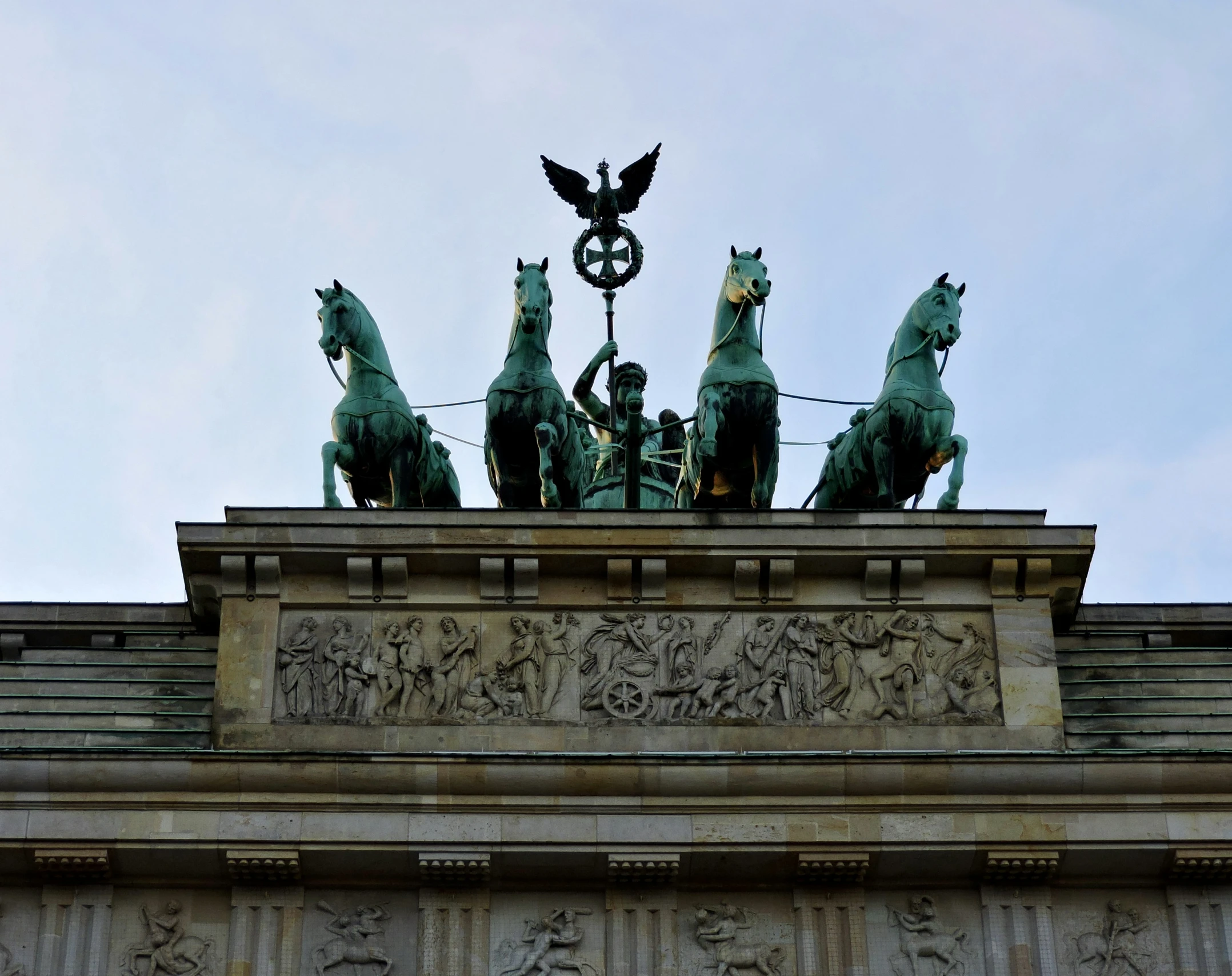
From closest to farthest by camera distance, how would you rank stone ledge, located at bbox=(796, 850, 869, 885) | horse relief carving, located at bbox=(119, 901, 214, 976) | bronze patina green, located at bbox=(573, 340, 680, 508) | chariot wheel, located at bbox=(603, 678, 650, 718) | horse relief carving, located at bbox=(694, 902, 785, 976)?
horse relief carving, located at bbox=(119, 901, 214, 976)
horse relief carving, located at bbox=(694, 902, 785, 976)
stone ledge, located at bbox=(796, 850, 869, 885)
chariot wheel, located at bbox=(603, 678, 650, 718)
bronze patina green, located at bbox=(573, 340, 680, 508)

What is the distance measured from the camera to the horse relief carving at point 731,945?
77.6 ft

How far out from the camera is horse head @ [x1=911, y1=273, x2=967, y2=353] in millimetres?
27328

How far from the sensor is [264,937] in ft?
77.7

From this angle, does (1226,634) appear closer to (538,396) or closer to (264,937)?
(538,396)

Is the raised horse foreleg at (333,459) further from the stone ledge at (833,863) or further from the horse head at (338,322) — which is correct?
the stone ledge at (833,863)

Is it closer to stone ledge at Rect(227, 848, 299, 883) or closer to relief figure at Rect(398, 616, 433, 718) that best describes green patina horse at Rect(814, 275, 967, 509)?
relief figure at Rect(398, 616, 433, 718)

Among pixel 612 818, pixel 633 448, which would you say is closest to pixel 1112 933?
pixel 612 818

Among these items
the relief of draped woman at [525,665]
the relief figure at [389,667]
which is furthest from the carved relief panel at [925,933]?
the relief figure at [389,667]

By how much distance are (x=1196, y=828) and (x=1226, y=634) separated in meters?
2.99

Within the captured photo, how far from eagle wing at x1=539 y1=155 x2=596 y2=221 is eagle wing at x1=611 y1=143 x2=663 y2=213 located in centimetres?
31

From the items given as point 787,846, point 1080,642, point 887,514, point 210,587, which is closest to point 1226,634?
point 1080,642

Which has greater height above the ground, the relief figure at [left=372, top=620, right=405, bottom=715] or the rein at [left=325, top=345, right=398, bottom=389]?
the rein at [left=325, top=345, right=398, bottom=389]

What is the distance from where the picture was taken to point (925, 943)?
2377cm

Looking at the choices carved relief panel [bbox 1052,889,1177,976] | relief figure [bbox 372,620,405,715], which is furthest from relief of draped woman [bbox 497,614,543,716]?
carved relief panel [bbox 1052,889,1177,976]
